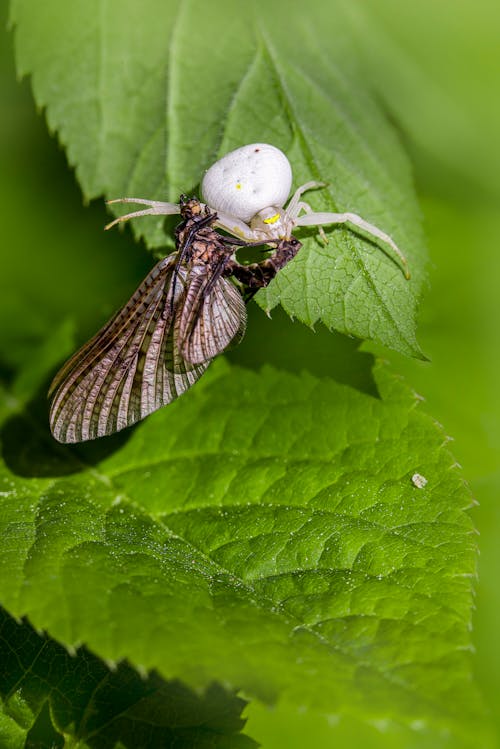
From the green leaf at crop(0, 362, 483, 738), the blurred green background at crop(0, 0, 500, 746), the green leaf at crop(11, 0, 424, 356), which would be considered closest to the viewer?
the green leaf at crop(0, 362, 483, 738)

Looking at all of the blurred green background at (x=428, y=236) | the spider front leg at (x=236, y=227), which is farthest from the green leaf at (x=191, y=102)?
the blurred green background at (x=428, y=236)

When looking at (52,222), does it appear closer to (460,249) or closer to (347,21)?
(347,21)

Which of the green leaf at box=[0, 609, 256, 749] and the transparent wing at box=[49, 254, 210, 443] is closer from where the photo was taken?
the green leaf at box=[0, 609, 256, 749]

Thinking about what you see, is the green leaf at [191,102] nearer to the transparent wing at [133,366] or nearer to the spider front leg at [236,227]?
the spider front leg at [236,227]

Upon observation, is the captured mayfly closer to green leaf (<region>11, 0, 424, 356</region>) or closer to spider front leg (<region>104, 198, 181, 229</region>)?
spider front leg (<region>104, 198, 181, 229</region>)

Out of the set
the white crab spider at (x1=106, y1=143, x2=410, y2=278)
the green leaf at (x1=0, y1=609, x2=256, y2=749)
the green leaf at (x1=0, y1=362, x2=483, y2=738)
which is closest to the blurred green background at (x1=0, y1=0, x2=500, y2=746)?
the green leaf at (x1=0, y1=362, x2=483, y2=738)

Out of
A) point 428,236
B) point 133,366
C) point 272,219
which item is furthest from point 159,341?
point 428,236

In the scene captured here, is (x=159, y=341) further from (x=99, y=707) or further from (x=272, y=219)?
(x=99, y=707)
